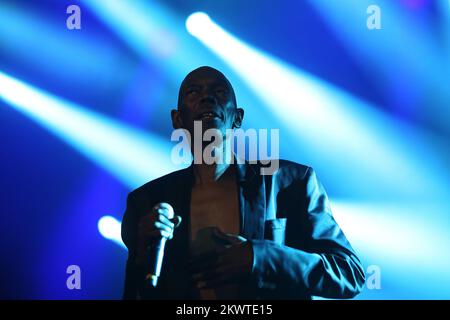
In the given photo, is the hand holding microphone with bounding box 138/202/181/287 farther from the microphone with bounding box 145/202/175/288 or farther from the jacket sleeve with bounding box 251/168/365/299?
the jacket sleeve with bounding box 251/168/365/299

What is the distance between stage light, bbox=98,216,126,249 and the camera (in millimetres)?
3023

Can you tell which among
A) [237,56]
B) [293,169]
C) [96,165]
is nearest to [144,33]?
[237,56]

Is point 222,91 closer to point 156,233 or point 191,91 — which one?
point 191,91

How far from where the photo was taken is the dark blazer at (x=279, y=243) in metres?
2.54

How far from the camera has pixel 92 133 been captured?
317 centimetres

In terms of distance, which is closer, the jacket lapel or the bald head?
the jacket lapel

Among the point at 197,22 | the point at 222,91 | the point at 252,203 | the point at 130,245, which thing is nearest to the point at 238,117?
the point at 222,91

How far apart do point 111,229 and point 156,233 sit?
740 millimetres

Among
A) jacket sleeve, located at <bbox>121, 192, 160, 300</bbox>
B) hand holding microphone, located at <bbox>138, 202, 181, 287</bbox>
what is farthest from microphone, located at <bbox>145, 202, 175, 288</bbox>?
jacket sleeve, located at <bbox>121, 192, 160, 300</bbox>

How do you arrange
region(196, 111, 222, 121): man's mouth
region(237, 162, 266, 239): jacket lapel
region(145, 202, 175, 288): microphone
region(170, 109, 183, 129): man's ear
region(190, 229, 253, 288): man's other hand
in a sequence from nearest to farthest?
region(145, 202, 175, 288): microphone, region(190, 229, 253, 288): man's other hand, region(237, 162, 266, 239): jacket lapel, region(196, 111, 222, 121): man's mouth, region(170, 109, 183, 129): man's ear

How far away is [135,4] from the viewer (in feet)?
10.9

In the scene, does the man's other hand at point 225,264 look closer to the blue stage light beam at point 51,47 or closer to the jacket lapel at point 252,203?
the jacket lapel at point 252,203
